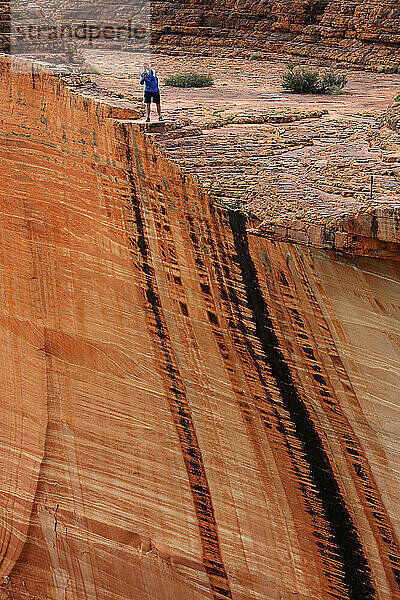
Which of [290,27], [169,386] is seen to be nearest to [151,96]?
[169,386]

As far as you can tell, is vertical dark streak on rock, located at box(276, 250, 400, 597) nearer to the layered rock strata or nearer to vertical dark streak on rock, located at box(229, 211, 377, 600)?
vertical dark streak on rock, located at box(229, 211, 377, 600)

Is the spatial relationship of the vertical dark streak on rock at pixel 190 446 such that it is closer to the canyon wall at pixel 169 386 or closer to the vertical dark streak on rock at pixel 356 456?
the canyon wall at pixel 169 386

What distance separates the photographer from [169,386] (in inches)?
69.5

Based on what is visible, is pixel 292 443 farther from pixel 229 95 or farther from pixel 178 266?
pixel 229 95

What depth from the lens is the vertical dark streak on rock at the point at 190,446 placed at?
1.74 metres

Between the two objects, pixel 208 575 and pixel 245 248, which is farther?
pixel 208 575

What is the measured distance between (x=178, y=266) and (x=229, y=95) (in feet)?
7.49

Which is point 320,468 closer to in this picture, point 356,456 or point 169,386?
point 356,456

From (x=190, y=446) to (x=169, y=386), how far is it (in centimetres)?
17

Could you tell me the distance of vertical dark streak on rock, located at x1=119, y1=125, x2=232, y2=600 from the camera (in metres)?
1.74

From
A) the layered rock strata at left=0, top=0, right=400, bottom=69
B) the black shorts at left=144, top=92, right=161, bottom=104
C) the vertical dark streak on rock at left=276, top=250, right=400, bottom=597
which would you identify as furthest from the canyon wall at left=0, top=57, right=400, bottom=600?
the layered rock strata at left=0, top=0, right=400, bottom=69

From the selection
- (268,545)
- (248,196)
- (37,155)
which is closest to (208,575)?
(268,545)

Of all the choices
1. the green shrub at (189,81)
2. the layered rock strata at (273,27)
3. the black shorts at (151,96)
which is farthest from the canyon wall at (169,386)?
the layered rock strata at (273,27)

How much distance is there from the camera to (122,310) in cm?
180
